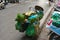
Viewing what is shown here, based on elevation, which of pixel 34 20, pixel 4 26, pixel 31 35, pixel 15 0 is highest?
pixel 34 20

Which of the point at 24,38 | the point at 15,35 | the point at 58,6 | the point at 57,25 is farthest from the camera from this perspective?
the point at 58,6

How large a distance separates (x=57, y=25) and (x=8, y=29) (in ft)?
9.84

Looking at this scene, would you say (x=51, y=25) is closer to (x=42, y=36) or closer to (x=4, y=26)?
(x=42, y=36)

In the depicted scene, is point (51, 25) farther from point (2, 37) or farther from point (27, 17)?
point (2, 37)

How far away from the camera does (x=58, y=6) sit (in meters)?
7.76

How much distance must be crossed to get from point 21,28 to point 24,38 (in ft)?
1.39

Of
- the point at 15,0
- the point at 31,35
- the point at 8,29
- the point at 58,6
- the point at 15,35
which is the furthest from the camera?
the point at 15,0

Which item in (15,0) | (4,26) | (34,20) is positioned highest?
(34,20)

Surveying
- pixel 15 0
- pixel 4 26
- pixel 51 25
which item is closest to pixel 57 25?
pixel 51 25

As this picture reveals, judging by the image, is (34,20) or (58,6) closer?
(34,20)

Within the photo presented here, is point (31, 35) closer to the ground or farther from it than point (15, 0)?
farther from it

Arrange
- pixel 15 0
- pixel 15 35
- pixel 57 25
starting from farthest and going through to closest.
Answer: pixel 15 0
pixel 15 35
pixel 57 25

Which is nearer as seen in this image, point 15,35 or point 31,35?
point 31,35

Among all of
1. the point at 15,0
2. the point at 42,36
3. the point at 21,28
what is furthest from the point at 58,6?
the point at 15,0
